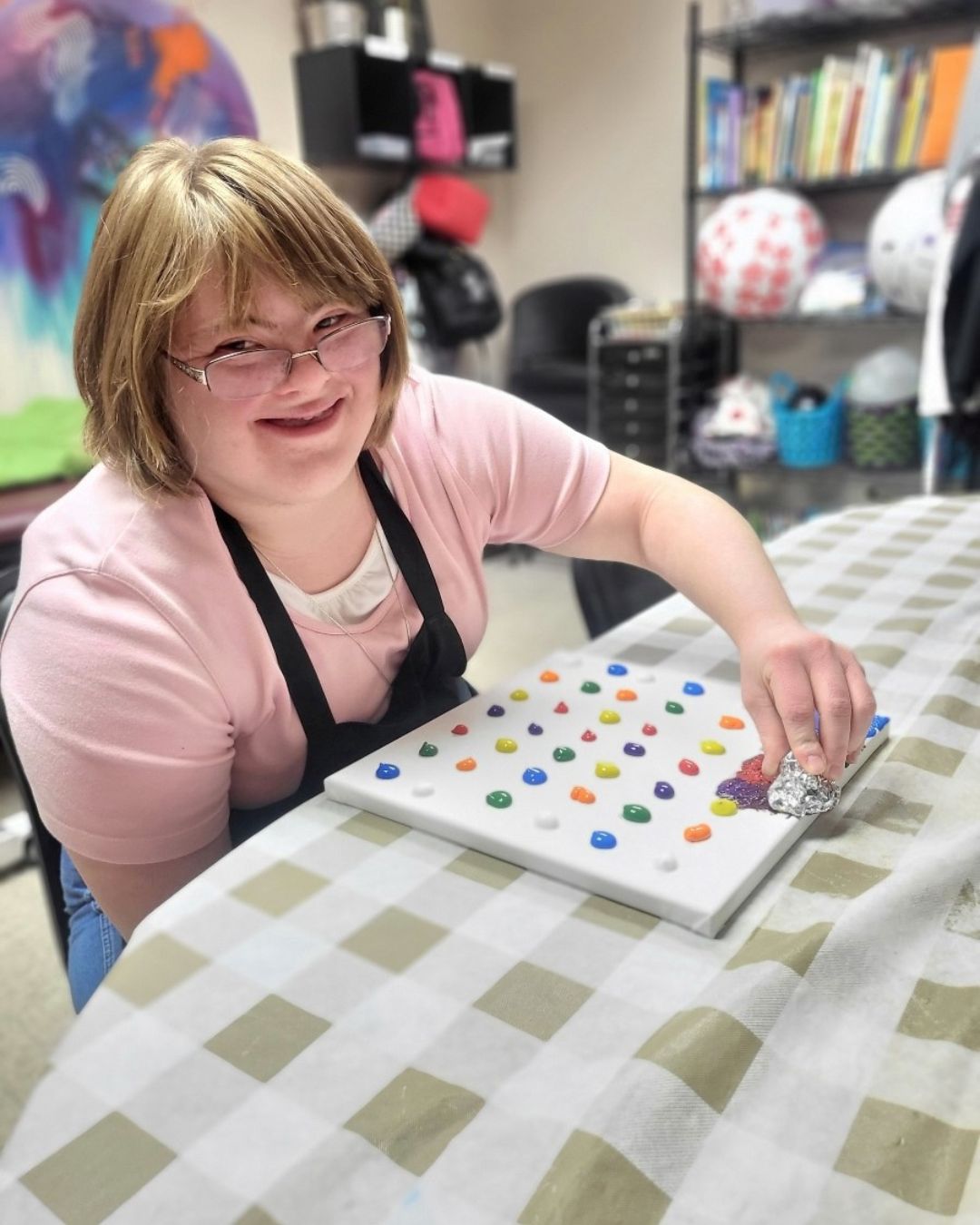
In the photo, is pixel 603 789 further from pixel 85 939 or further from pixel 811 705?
pixel 85 939

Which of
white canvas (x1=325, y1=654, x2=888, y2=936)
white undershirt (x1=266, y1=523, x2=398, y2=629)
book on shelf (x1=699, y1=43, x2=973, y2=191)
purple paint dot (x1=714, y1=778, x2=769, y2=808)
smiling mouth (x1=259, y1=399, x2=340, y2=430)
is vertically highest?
book on shelf (x1=699, y1=43, x2=973, y2=191)

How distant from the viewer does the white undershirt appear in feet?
2.77

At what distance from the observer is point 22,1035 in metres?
1.44

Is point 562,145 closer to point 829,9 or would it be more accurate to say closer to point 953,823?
point 829,9

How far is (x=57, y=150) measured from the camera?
107 inches

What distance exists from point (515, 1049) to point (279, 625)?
429mm

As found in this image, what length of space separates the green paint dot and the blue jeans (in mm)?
450

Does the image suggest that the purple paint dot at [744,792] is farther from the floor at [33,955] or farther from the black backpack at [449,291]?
the black backpack at [449,291]

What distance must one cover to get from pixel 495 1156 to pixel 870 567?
0.95 metres

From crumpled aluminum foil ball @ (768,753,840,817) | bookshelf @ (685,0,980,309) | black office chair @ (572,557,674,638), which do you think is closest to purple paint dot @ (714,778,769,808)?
crumpled aluminum foil ball @ (768,753,840,817)

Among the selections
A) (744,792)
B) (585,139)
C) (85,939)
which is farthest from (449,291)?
(744,792)

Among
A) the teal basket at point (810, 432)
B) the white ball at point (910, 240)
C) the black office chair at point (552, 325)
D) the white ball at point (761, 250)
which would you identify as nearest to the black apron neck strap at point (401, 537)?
the white ball at point (910, 240)

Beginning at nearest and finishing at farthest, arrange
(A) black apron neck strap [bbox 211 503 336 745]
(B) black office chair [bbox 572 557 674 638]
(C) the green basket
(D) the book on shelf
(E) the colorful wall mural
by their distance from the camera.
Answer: (A) black apron neck strap [bbox 211 503 336 745]
(B) black office chair [bbox 572 557 674 638]
(E) the colorful wall mural
(D) the book on shelf
(C) the green basket

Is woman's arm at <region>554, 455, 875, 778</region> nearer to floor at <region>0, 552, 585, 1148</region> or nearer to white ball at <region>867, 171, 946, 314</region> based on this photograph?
floor at <region>0, 552, 585, 1148</region>
